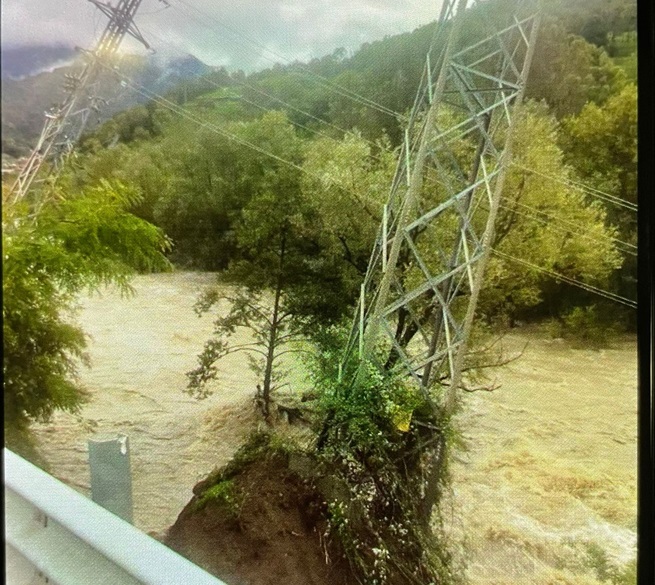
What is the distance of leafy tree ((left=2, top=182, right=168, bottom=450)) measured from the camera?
1.68 metres

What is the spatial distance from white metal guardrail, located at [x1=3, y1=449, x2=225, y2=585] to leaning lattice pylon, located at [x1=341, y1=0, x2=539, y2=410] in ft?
2.27

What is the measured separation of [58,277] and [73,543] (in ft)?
2.27

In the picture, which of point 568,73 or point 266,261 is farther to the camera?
point 266,261

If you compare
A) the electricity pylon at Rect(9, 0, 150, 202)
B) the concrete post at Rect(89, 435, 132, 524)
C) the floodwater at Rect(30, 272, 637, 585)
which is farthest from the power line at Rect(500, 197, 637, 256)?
the concrete post at Rect(89, 435, 132, 524)

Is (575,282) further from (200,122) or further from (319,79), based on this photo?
(200,122)

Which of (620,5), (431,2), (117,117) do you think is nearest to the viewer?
(620,5)

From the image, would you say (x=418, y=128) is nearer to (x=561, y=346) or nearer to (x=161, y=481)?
(x=561, y=346)

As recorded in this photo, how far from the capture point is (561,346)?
4.31 feet

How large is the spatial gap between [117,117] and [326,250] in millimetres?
619

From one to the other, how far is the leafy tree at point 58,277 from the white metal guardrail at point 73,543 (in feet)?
0.60

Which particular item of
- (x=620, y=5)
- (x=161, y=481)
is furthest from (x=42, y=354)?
(x=620, y=5)

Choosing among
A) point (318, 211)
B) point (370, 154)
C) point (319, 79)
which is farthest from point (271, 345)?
point (319, 79)

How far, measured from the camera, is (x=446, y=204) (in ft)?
4.61

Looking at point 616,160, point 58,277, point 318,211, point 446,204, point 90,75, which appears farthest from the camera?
point 58,277
